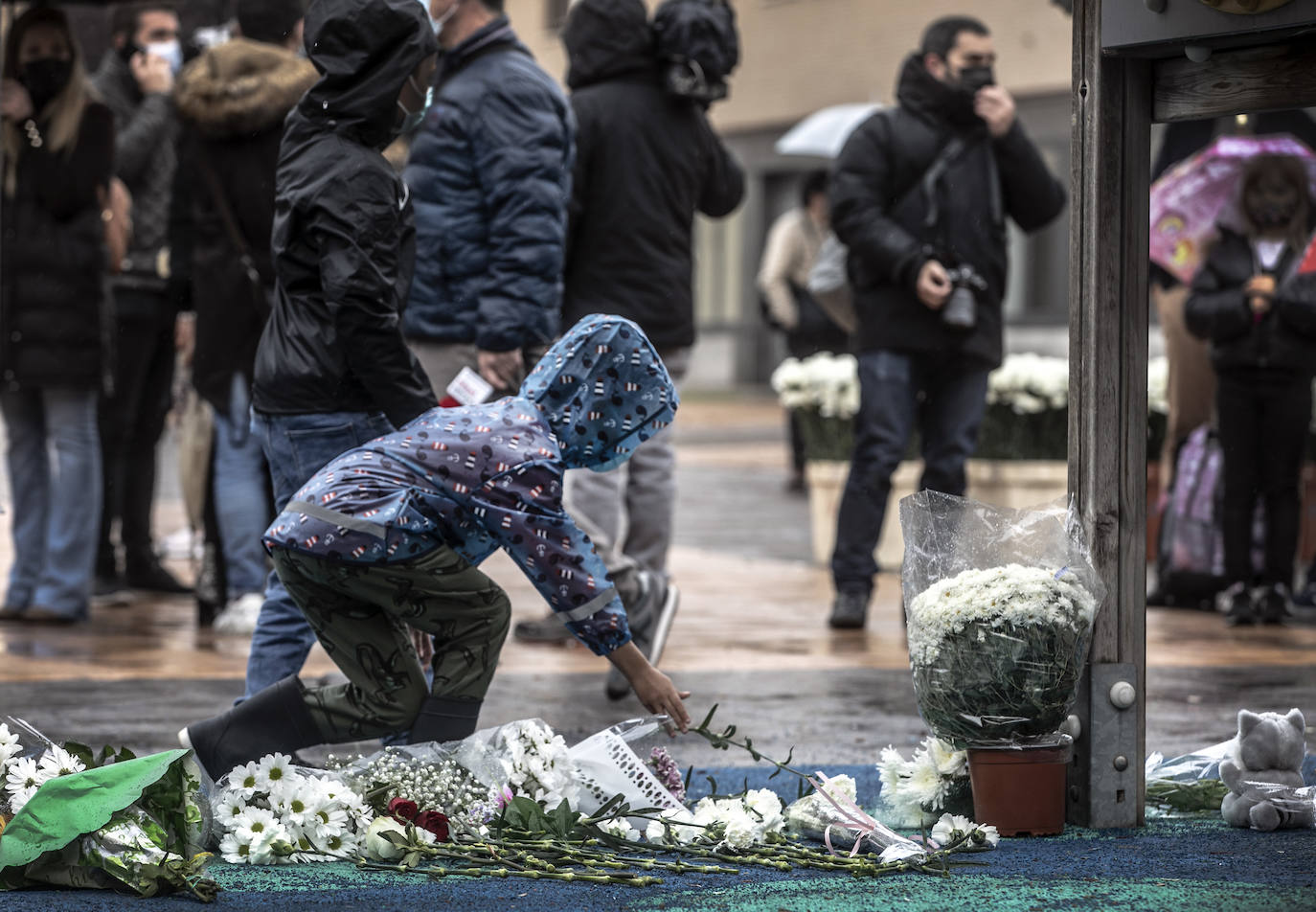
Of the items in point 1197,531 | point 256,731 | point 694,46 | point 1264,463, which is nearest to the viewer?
point 256,731

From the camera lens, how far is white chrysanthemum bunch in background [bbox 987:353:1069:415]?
368 inches

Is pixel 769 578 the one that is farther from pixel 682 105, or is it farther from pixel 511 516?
pixel 511 516

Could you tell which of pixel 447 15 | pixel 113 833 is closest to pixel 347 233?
pixel 113 833

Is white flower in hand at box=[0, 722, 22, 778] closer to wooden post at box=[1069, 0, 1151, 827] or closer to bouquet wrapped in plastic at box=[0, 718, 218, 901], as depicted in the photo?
bouquet wrapped in plastic at box=[0, 718, 218, 901]

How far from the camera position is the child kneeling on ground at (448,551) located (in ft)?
14.3

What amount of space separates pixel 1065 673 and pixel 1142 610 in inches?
14.3

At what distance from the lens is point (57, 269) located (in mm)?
7820

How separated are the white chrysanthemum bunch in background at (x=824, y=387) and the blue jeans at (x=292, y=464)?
4999 mm

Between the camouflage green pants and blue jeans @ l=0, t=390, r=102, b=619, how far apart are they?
3.50 m

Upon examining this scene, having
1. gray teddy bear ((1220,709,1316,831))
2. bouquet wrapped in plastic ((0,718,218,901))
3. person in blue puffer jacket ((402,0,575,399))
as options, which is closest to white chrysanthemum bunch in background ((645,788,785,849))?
bouquet wrapped in plastic ((0,718,218,901))

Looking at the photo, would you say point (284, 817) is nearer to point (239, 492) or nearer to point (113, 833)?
point (113, 833)

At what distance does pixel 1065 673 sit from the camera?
4.35 metres

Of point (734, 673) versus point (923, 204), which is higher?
point (923, 204)

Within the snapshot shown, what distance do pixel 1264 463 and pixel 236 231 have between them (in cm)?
411
